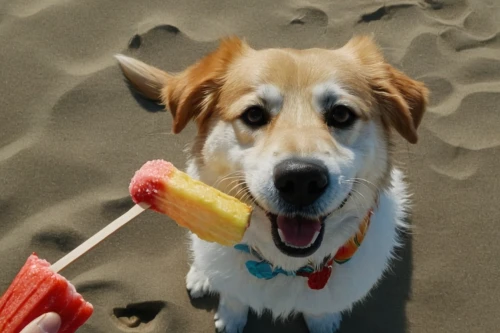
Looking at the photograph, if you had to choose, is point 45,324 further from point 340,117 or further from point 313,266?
point 340,117

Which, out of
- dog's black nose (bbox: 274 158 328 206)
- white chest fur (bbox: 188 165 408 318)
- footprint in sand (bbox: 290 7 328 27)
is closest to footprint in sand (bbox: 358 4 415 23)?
footprint in sand (bbox: 290 7 328 27)

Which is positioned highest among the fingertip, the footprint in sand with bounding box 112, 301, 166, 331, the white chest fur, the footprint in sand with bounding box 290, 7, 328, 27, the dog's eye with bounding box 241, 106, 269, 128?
the dog's eye with bounding box 241, 106, 269, 128

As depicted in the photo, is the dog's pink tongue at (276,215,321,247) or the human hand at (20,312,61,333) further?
the dog's pink tongue at (276,215,321,247)

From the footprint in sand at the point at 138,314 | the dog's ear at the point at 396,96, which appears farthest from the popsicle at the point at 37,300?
the dog's ear at the point at 396,96

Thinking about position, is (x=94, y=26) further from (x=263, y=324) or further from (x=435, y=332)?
(x=435, y=332)

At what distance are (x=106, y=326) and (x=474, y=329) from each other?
234 cm

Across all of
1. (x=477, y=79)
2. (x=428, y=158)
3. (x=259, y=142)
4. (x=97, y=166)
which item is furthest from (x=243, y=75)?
(x=477, y=79)

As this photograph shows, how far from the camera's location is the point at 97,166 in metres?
3.60

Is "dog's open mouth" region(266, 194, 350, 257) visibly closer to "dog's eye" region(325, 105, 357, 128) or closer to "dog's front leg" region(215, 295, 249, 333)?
"dog's eye" region(325, 105, 357, 128)

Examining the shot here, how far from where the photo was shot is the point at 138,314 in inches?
123

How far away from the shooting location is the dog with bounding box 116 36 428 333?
2.17 m

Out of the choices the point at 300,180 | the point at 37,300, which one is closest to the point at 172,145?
the point at 300,180

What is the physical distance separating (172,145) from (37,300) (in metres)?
2.08

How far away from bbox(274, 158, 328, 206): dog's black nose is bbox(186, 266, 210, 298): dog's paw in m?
1.29
